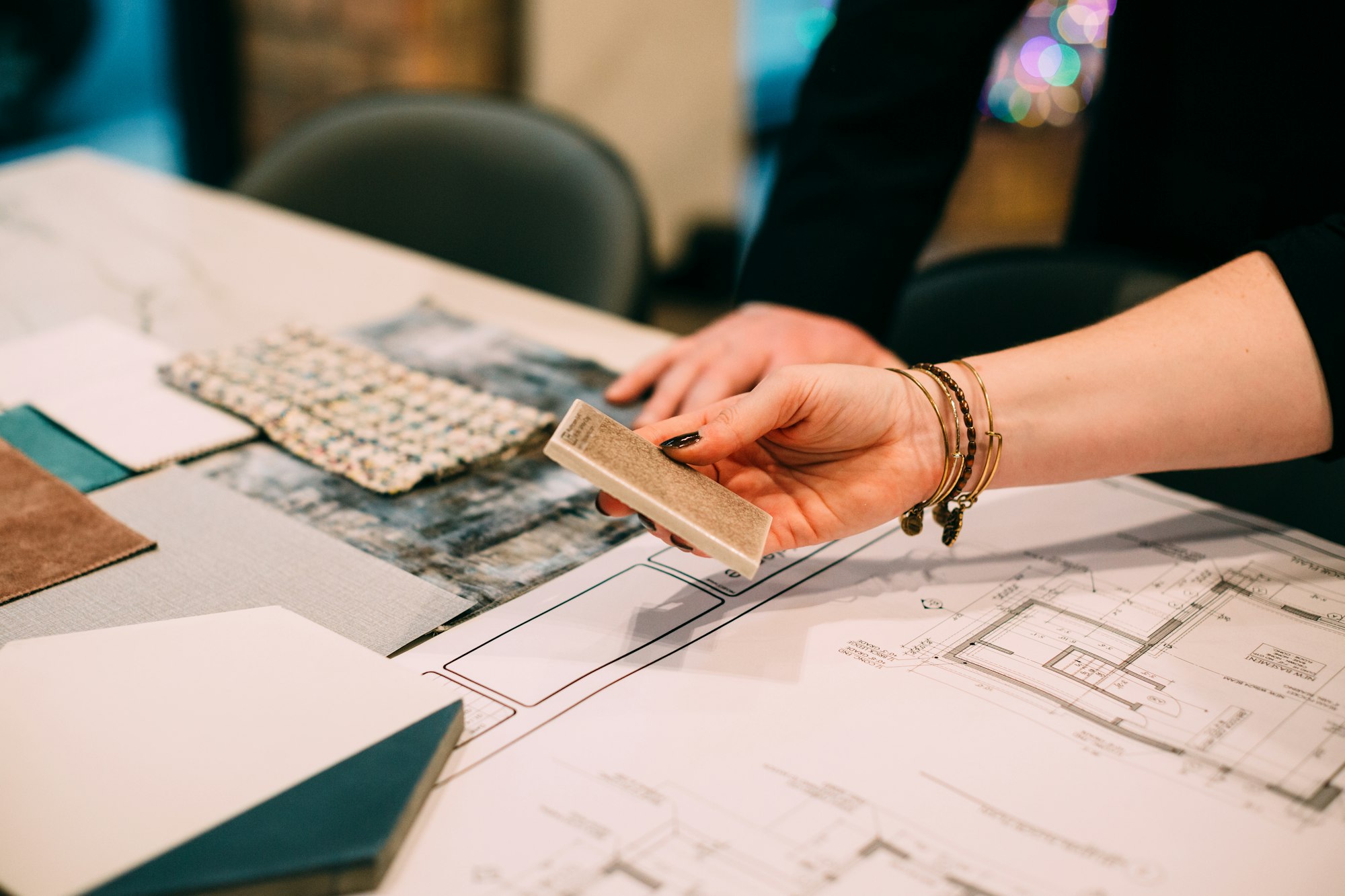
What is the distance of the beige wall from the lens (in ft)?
8.84

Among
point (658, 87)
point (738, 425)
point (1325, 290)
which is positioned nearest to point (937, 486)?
point (738, 425)

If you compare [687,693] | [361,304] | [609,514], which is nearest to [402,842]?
[687,693]

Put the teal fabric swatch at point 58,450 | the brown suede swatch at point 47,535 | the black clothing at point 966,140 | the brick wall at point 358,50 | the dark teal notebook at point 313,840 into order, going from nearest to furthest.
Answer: the dark teal notebook at point 313,840
the brown suede swatch at point 47,535
the teal fabric swatch at point 58,450
the black clothing at point 966,140
the brick wall at point 358,50

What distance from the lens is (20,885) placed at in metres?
0.52

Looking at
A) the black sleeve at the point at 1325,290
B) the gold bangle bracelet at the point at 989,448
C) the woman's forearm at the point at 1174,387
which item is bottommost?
the gold bangle bracelet at the point at 989,448

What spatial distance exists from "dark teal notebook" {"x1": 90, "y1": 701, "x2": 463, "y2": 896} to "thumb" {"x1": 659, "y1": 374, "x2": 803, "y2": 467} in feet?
0.89

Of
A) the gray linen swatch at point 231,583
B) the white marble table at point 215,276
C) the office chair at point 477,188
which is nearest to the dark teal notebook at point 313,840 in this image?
the gray linen swatch at point 231,583

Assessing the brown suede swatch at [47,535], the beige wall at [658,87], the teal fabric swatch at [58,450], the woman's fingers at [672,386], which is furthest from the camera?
the beige wall at [658,87]

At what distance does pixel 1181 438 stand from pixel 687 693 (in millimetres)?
458

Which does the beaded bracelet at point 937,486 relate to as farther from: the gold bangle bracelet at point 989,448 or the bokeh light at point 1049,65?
the bokeh light at point 1049,65

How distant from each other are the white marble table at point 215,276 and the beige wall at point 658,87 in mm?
1300

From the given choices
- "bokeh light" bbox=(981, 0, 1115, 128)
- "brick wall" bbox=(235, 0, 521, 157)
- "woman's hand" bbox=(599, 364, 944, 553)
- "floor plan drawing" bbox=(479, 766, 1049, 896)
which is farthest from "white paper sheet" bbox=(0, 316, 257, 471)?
"bokeh light" bbox=(981, 0, 1115, 128)

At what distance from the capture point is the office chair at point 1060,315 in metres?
1.02

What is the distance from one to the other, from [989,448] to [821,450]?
131 mm
